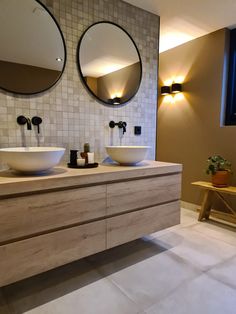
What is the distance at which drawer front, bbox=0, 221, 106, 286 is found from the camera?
3.96 feet

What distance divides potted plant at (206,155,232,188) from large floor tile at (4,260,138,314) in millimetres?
1715

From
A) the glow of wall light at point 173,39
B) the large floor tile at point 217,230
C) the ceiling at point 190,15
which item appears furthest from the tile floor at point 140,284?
the glow of wall light at point 173,39

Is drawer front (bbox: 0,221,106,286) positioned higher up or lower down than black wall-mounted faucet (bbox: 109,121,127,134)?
lower down

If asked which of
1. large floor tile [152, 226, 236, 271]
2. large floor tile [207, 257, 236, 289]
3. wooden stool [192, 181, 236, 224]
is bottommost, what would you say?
large floor tile [152, 226, 236, 271]

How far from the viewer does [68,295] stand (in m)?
1.45

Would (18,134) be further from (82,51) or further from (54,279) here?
(54,279)

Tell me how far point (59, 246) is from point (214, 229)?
1877mm

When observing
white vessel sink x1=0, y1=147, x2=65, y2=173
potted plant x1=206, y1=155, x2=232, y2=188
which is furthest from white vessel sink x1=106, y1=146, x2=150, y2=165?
potted plant x1=206, y1=155, x2=232, y2=188

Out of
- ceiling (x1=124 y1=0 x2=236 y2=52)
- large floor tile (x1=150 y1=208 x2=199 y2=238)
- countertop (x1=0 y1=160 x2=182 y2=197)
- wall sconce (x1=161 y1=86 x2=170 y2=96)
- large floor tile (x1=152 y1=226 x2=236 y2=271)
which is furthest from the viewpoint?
wall sconce (x1=161 y1=86 x2=170 y2=96)

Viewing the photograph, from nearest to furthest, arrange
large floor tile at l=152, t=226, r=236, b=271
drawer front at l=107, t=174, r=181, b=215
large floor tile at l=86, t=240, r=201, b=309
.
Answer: large floor tile at l=86, t=240, r=201, b=309 → drawer front at l=107, t=174, r=181, b=215 → large floor tile at l=152, t=226, r=236, b=271

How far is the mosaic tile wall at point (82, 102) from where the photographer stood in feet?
5.63

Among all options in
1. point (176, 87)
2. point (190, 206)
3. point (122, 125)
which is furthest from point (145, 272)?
point (176, 87)

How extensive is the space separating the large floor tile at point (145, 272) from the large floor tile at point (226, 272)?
0.13m

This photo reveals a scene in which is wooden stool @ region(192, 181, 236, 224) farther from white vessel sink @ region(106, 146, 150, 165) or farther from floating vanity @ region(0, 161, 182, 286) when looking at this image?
white vessel sink @ region(106, 146, 150, 165)
